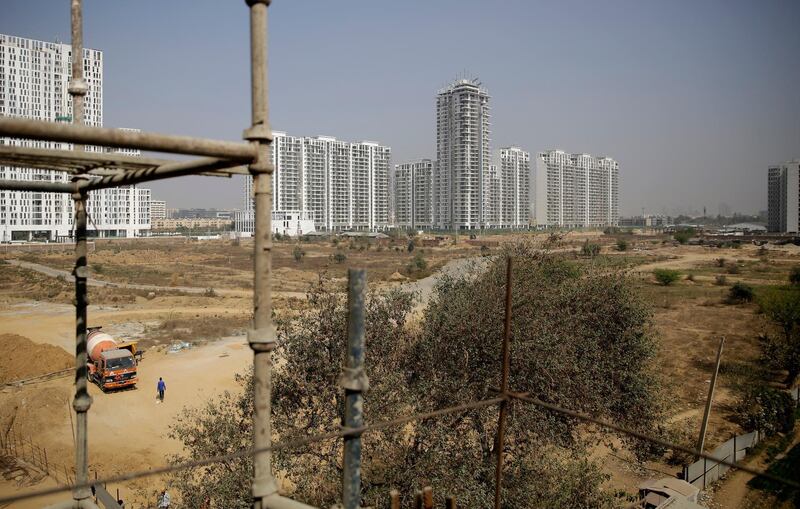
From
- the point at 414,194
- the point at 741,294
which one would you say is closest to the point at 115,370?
the point at 741,294

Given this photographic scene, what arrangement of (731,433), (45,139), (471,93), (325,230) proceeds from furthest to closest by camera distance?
(325,230) → (471,93) → (731,433) → (45,139)

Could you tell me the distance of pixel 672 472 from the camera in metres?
14.8

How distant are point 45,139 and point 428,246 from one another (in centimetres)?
7814

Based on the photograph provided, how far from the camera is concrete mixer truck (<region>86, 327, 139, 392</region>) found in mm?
19844

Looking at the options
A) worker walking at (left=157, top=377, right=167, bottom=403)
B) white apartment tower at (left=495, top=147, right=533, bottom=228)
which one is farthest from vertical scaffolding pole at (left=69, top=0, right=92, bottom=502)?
white apartment tower at (left=495, top=147, right=533, bottom=228)

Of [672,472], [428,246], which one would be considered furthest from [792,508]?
[428,246]

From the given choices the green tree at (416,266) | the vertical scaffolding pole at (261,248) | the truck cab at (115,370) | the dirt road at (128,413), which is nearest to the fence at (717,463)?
the vertical scaffolding pole at (261,248)

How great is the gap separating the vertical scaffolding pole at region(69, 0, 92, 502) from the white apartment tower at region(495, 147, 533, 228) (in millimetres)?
113524

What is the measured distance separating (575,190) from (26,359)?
428 feet

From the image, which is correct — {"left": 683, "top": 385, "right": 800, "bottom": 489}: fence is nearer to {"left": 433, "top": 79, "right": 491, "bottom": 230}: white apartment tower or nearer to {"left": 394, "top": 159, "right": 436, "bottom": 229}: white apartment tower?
{"left": 433, "top": 79, "right": 491, "bottom": 230}: white apartment tower

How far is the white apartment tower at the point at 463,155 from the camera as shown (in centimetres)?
10031

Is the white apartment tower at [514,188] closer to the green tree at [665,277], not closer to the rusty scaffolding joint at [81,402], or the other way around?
the green tree at [665,277]

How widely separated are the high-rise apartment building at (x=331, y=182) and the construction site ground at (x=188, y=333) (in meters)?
45.3

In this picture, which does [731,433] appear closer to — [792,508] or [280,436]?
[792,508]
